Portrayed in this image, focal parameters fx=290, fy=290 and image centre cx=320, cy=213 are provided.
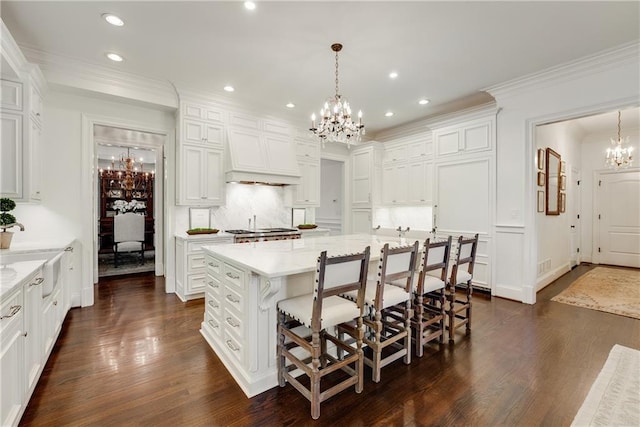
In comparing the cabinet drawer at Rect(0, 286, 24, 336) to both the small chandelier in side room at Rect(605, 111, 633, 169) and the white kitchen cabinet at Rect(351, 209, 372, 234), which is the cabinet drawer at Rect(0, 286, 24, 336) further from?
the small chandelier in side room at Rect(605, 111, 633, 169)

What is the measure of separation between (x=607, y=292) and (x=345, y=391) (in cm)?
480

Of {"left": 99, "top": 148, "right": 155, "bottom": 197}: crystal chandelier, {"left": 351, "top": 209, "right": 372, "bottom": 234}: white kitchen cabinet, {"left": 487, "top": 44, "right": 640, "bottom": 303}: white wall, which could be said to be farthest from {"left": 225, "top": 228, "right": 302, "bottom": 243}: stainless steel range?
{"left": 99, "top": 148, "right": 155, "bottom": 197}: crystal chandelier

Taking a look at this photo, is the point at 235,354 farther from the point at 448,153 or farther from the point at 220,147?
the point at 448,153

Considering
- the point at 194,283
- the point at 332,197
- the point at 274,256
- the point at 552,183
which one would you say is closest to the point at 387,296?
the point at 274,256

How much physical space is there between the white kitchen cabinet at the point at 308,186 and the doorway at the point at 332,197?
3.67 ft

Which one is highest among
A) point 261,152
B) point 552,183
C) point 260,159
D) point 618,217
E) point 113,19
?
point 113,19

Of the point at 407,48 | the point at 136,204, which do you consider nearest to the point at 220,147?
the point at 407,48

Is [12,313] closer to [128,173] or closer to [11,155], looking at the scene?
[11,155]

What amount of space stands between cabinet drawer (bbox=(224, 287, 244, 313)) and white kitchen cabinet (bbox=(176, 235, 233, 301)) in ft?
5.81

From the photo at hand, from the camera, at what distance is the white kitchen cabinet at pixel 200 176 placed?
4.29 meters

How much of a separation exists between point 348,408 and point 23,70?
4.22m

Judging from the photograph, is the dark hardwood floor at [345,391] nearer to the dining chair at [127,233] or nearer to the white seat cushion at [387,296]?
the white seat cushion at [387,296]

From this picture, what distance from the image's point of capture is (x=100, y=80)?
368 centimetres

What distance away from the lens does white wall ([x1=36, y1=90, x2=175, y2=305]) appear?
11.8 ft
